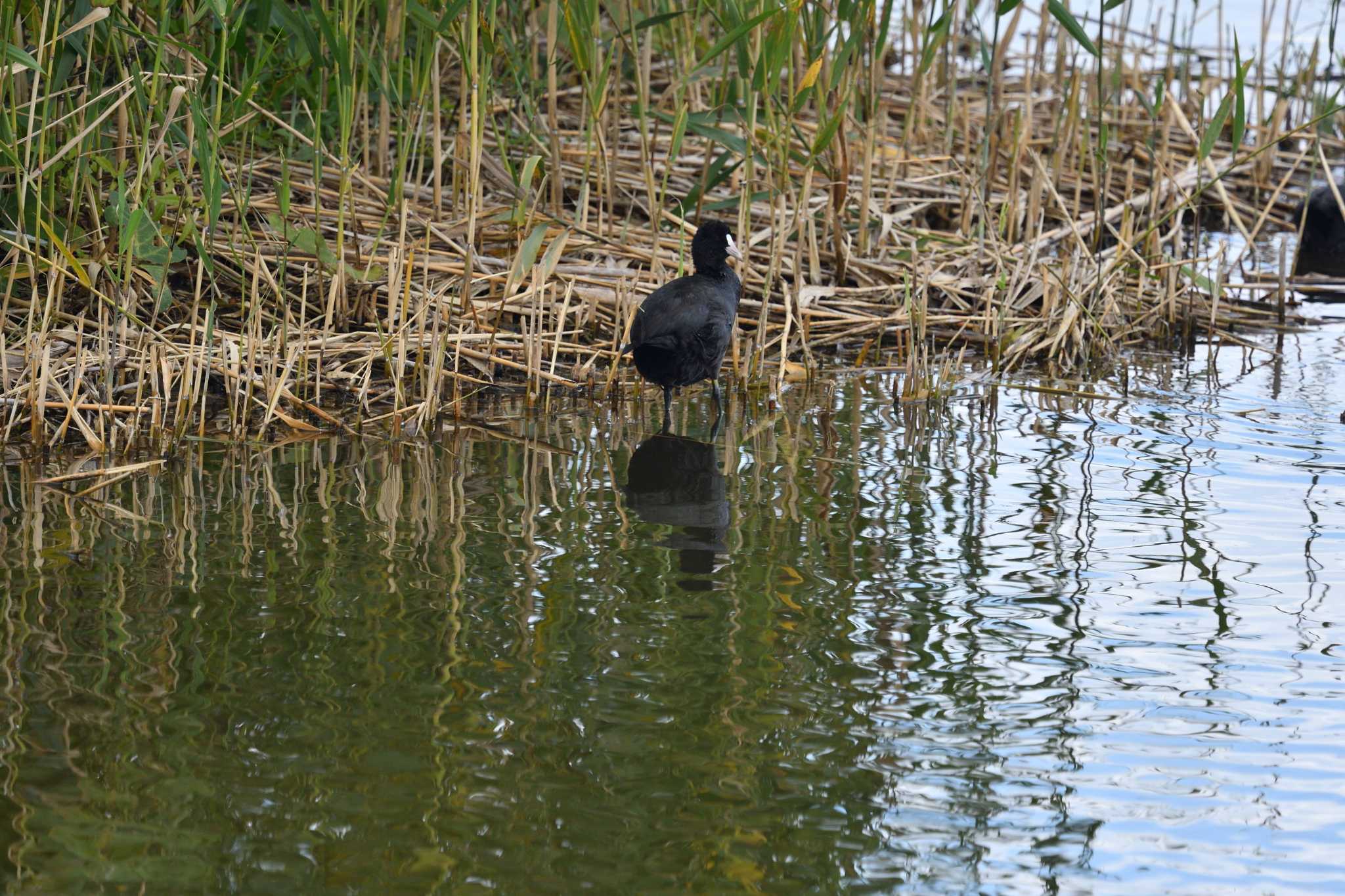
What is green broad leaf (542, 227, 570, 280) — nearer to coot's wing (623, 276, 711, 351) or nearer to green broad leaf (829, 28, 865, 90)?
coot's wing (623, 276, 711, 351)

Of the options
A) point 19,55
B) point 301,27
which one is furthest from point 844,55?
point 19,55

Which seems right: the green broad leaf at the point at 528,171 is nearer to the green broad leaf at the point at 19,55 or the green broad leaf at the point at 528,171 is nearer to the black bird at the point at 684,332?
the black bird at the point at 684,332

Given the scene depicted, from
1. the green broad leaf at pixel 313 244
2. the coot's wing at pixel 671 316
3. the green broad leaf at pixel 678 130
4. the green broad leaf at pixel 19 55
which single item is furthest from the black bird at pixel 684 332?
the green broad leaf at pixel 19 55

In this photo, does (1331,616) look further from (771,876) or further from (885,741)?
(771,876)

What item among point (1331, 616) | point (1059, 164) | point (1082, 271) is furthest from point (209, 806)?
point (1059, 164)

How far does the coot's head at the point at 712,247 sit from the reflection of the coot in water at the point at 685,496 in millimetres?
703

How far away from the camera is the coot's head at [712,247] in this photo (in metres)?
5.29

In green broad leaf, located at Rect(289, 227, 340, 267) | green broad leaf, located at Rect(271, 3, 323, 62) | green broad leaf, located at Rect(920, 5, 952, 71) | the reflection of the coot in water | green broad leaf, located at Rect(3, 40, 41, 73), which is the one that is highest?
green broad leaf, located at Rect(920, 5, 952, 71)

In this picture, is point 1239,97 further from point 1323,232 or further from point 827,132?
point 1323,232

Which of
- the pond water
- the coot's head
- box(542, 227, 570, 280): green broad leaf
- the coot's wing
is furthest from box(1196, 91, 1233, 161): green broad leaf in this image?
box(542, 227, 570, 280): green broad leaf

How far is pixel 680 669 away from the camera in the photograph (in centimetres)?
300

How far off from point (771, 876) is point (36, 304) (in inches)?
135

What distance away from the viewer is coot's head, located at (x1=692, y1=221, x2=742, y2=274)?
5293 millimetres

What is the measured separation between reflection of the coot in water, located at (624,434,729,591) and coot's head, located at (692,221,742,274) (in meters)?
0.70
